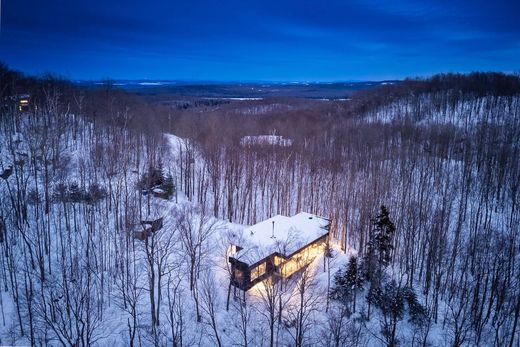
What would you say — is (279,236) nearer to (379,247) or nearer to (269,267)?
(269,267)

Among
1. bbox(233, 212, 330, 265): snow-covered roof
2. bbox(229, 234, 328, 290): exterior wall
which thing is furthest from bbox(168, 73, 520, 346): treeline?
bbox(229, 234, 328, 290): exterior wall

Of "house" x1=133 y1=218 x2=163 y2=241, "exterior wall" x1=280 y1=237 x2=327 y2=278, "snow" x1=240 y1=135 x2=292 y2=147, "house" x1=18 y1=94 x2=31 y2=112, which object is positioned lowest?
"exterior wall" x1=280 y1=237 x2=327 y2=278

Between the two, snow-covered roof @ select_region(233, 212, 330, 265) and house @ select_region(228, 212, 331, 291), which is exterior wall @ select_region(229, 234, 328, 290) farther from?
snow-covered roof @ select_region(233, 212, 330, 265)

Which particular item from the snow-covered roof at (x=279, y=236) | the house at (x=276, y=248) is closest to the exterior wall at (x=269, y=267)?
the house at (x=276, y=248)

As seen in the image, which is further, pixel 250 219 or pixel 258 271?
pixel 250 219

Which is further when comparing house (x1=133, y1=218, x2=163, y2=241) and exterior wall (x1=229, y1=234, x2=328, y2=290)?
house (x1=133, y1=218, x2=163, y2=241)

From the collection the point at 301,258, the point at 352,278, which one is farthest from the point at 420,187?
the point at 301,258

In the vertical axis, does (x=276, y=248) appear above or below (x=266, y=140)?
below

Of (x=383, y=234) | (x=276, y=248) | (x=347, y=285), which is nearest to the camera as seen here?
(x=347, y=285)
